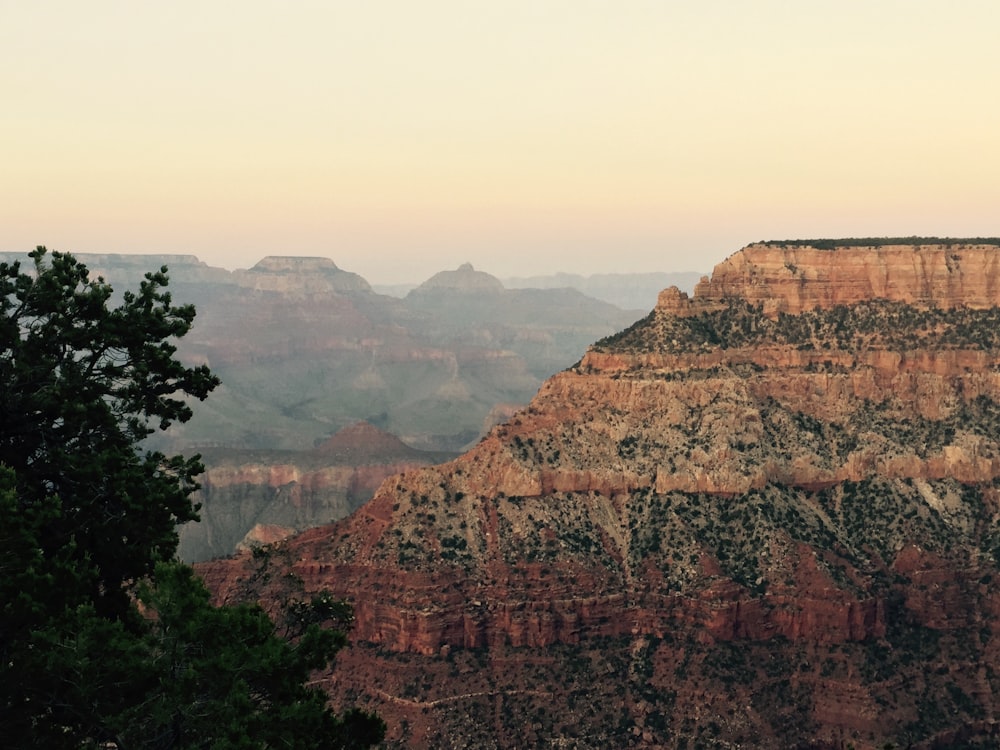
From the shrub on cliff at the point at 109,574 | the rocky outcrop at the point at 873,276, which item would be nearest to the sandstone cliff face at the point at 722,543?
the rocky outcrop at the point at 873,276

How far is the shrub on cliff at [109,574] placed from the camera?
126ft

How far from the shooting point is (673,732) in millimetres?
103188

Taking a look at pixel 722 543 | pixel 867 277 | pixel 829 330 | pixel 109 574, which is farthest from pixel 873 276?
pixel 109 574

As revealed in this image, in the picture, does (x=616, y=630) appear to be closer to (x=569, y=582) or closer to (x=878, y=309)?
(x=569, y=582)

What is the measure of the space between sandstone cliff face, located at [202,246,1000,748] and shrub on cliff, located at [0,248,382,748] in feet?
164

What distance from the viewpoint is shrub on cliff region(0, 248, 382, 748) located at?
38.4m

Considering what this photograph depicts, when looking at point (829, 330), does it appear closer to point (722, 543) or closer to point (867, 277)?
point (867, 277)

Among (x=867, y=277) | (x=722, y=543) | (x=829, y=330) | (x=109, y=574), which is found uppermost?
(x=867, y=277)

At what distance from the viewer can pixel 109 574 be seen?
45.4m

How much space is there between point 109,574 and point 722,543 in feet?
275

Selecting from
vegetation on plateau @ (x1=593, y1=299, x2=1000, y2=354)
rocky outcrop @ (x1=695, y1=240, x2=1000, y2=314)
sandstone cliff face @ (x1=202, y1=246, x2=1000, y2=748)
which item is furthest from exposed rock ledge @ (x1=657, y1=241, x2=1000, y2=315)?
vegetation on plateau @ (x1=593, y1=299, x2=1000, y2=354)

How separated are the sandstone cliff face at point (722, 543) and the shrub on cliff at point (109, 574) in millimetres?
49902

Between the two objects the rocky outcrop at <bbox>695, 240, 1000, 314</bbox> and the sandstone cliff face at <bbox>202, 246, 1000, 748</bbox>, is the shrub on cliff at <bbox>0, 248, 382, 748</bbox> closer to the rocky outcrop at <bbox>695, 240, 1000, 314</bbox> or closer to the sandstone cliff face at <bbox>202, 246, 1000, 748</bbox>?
the sandstone cliff face at <bbox>202, 246, 1000, 748</bbox>

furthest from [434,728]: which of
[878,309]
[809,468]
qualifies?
[878,309]
